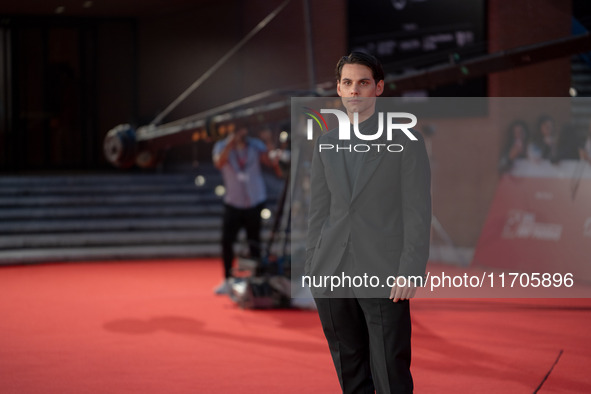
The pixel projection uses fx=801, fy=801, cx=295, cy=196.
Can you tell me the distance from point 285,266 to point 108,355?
216cm

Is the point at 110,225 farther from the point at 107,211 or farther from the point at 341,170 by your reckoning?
the point at 341,170

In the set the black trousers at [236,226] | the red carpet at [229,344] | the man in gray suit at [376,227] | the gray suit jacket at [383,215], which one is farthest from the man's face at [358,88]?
the black trousers at [236,226]

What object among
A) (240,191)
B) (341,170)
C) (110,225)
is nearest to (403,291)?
(341,170)

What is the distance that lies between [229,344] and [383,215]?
3.01 metres

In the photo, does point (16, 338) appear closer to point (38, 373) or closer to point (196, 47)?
point (38, 373)

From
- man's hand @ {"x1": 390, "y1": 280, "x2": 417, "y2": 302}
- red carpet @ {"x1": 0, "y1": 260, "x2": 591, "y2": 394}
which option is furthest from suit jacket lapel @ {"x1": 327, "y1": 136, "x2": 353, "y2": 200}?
red carpet @ {"x1": 0, "y1": 260, "x2": 591, "y2": 394}

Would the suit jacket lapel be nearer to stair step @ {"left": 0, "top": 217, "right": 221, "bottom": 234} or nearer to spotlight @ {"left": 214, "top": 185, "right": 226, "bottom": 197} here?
stair step @ {"left": 0, "top": 217, "right": 221, "bottom": 234}

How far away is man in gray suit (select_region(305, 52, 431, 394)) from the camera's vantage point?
Answer: 2.62m

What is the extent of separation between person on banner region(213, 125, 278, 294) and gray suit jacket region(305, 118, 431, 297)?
15.2ft

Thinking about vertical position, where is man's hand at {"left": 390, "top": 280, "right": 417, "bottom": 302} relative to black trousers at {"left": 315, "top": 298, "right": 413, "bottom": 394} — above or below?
above

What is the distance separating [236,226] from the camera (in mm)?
7523

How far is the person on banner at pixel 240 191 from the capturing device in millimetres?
7359

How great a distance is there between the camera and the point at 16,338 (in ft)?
18.4

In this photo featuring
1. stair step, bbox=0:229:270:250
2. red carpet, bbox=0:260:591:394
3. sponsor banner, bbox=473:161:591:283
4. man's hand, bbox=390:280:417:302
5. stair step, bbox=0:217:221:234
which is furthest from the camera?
stair step, bbox=0:217:221:234
